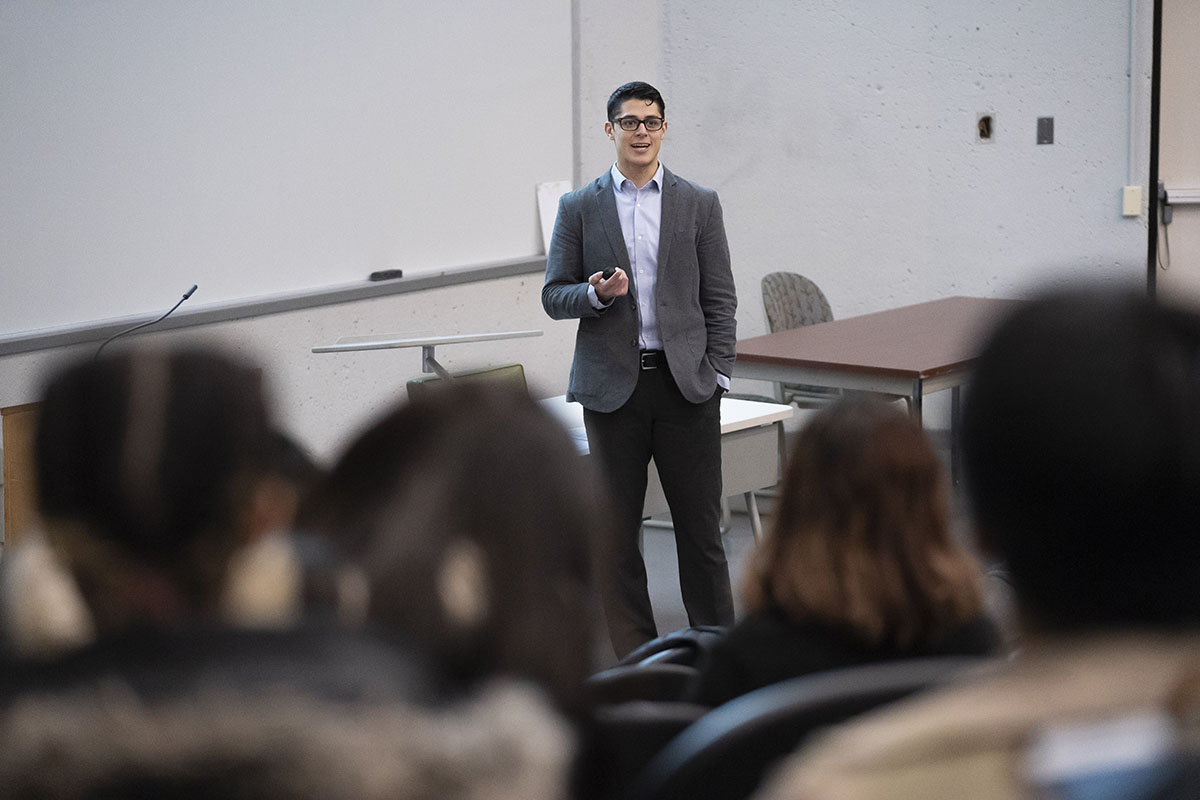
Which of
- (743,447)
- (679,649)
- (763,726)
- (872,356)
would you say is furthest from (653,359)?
(763,726)

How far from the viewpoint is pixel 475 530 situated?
79cm

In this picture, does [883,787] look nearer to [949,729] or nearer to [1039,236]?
[949,729]

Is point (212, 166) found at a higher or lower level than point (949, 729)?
higher

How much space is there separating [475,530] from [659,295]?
102 inches

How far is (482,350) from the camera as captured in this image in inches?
227

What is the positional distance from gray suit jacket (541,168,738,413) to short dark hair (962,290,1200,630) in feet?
8.24

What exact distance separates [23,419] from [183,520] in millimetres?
1947

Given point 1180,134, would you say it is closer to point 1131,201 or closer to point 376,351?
point 1131,201

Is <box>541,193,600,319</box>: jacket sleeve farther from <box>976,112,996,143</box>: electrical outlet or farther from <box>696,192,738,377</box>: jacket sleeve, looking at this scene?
<box>976,112,996,143</box>: electrical outlet

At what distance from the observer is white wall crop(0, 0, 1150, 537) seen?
236 inches

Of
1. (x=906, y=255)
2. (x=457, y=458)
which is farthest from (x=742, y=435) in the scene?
(x=457, y=458)

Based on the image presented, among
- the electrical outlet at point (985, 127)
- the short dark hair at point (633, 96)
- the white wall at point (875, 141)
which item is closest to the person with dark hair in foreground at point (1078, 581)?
the short dark hair at point (633, 96)

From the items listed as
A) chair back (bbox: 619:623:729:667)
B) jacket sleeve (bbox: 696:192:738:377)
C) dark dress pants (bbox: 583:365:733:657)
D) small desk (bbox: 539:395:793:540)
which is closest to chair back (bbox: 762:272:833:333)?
small desk (bbox: 539:395:793:540)

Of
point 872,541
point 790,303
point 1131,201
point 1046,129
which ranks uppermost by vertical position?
point 1046,129
